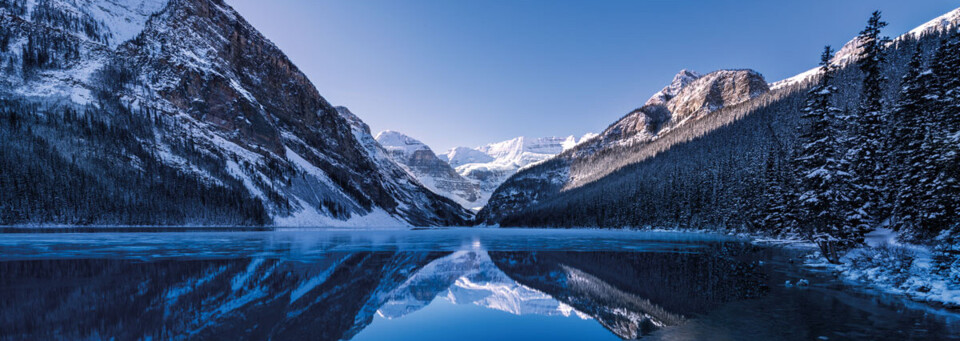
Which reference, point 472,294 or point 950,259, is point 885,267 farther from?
point 472,294

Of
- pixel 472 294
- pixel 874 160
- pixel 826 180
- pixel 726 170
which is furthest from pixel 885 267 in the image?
pixel 726 170

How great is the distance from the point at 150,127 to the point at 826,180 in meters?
155

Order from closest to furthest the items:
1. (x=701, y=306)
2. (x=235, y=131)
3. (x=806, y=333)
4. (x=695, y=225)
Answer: (x=806, y=333) → (x=701, y=306) → (x=695, y=225) → (x=235, y=131)

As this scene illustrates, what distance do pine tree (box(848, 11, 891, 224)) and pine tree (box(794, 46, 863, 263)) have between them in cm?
133

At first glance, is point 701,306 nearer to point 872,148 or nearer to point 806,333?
point 806,333

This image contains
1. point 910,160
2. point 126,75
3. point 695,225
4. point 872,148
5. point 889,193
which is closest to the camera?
point 910,160

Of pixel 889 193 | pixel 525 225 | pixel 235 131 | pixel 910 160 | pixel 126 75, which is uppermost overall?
pixel 126 75

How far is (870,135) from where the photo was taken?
27.6 metres

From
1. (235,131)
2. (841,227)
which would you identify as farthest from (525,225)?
(841,227)

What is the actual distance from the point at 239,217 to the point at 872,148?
134 metres

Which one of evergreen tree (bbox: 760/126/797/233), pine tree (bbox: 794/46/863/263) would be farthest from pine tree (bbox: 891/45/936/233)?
evergreen tree (bbox: 760/126/797/233)

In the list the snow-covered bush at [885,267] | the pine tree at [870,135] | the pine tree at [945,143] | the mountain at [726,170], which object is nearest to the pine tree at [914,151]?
the pine tree at [945,143]

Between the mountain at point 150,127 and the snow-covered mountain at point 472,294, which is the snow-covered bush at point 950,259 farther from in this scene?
the mountain at point 150,127

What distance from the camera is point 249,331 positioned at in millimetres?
9539
